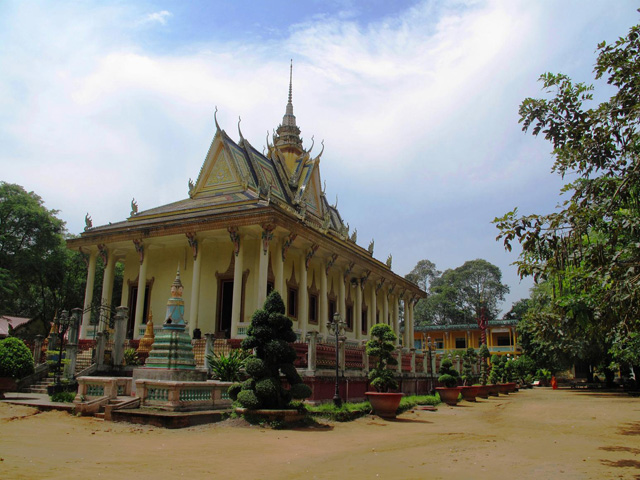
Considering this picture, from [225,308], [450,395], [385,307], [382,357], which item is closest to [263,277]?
[225,308]

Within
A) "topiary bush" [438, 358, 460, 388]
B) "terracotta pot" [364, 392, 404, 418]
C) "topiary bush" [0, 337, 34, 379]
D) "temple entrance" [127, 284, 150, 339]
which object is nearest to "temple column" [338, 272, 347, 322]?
"topiary bush" [438, 358, 460, 388]

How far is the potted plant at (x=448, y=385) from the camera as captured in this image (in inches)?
768

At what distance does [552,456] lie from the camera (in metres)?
8.23

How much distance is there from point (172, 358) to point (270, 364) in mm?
1978

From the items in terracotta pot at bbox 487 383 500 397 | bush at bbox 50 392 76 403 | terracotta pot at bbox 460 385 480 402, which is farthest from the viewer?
terracotta pot at bbox 487 383 500 397

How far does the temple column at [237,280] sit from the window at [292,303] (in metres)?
2.82

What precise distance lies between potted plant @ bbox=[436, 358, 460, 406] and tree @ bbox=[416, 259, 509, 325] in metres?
45.9

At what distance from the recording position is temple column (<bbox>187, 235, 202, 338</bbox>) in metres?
17.8

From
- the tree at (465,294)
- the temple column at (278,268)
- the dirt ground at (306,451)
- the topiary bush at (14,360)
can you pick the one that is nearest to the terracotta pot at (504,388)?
the temple column at (278,268)

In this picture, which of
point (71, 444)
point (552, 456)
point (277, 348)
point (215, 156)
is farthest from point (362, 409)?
point (215, 156)

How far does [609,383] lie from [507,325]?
1791 centimetres

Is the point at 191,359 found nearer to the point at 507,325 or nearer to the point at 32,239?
the point at 32,239

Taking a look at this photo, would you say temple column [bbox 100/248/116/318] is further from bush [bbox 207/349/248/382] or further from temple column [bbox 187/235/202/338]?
bush [bbox 207/349/248/382]

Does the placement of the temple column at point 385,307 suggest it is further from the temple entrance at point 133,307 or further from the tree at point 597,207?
the tree at point 597,207
